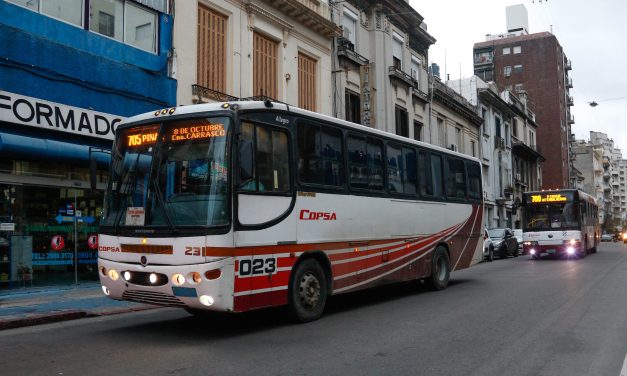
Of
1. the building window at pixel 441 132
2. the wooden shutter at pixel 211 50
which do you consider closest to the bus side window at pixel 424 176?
the wooden shutter at pixel 211 50

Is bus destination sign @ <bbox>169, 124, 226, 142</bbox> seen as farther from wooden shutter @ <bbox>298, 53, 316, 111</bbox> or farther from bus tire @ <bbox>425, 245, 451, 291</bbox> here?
wooden shutter @ <bbox>298, 53, 316, 111</bbox>

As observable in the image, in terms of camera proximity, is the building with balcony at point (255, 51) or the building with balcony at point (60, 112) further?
the building with balcony at point (255, 51)

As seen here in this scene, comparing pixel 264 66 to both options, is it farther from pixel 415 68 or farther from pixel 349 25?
pixel 415 68

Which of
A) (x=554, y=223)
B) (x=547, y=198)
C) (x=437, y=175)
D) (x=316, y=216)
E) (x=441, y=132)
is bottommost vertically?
(x=554, y=223)

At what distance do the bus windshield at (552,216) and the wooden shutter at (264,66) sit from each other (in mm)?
13461

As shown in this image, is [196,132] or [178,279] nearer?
[178,279]

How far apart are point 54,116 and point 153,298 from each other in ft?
22.9

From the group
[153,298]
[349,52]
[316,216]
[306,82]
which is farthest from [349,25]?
[153,298]

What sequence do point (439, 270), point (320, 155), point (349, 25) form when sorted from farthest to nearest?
1. point (349, 25)
2. point (439, 270)
3. point (320, 155)

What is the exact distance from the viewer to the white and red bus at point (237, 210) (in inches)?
285

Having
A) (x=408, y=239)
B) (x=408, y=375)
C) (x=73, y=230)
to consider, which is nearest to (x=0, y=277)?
(x=73, y=230)

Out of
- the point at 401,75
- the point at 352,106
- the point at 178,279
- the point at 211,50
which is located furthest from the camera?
the point at 401,75

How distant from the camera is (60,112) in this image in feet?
41.8

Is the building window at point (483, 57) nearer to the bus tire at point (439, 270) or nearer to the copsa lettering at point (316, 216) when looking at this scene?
the bus tire at point (439, 270)
